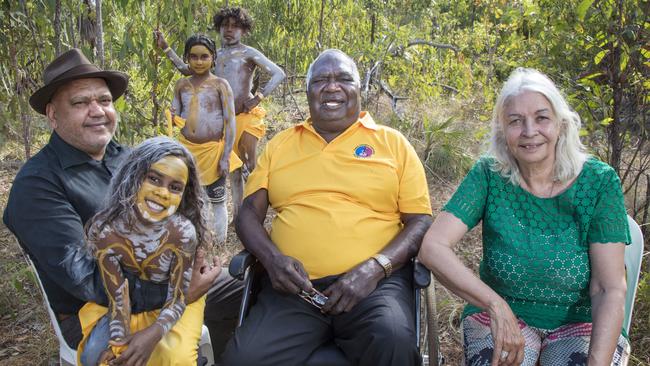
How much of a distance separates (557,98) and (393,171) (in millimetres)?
786

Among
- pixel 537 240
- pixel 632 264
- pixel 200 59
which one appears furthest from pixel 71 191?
pixel 632 264

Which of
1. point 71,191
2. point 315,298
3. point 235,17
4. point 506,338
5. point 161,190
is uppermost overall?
point 235,17

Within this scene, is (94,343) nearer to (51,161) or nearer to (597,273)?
(51,161)

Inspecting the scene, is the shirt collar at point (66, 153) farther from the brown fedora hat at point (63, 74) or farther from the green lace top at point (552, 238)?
the green lace top at point (552, 238)

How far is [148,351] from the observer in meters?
2.00

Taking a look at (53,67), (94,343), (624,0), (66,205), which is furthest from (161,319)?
(624,0)

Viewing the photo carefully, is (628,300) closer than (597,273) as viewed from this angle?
No

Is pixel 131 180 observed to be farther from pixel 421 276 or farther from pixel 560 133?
pixel 560 133

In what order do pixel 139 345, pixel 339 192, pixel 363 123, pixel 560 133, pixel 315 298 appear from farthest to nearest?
pixel 363 123, pixel 339 192, pixel 315 298, pixel 560 133, pixel 139 345

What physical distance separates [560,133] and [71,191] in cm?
187

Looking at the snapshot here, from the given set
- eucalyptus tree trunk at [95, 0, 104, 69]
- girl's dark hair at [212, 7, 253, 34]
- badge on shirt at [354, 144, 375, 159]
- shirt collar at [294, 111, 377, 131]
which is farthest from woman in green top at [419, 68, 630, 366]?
girl's dark hair at [212, 7, 253, 34]

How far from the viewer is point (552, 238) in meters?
2.23

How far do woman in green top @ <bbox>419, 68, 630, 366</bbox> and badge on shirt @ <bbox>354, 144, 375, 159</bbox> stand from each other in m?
0.54

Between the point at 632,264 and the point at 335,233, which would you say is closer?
the point at 632,264
